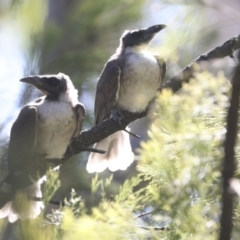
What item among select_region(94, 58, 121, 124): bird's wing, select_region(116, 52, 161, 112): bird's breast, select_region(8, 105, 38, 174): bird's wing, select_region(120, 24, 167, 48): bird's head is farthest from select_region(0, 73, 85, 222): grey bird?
select_region(120, 24, 167, 48): bird's head

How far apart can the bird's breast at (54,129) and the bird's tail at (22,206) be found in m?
0.21

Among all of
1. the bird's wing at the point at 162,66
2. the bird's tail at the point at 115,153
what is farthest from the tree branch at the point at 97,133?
the bird's tail at the point at 115,153

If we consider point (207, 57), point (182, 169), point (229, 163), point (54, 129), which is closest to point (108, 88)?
point (54, 129)

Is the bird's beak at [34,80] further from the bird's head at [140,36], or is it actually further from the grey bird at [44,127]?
the bird's head at [140,36]

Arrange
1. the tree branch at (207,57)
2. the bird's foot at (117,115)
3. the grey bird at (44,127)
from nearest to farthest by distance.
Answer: the tree branch at (207,57) < the bird's foot at (117,115) < the grey bird at (44,127)

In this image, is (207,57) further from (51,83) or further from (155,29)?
(155,29)

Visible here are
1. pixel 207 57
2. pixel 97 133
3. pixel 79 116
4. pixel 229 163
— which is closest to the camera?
pixel 229 163

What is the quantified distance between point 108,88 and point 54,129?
43cm

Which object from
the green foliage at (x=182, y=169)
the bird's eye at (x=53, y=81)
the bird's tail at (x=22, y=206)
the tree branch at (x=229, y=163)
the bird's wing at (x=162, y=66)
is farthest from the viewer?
the bird's wing at (x=162, y=66)

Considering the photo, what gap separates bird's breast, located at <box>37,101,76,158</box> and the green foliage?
4.84 feet

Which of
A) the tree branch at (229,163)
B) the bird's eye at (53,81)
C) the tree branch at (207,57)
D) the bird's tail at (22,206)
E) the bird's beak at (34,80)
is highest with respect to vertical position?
the tree branch at (229,163)

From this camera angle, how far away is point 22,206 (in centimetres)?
200

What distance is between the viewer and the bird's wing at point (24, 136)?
309 centimetres

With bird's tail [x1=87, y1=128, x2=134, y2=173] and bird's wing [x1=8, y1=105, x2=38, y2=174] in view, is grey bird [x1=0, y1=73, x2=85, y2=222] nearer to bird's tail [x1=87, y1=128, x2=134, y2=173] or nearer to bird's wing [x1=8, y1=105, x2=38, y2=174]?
bird's wing [x1=8, y1=105, x2=38, y2=174]
